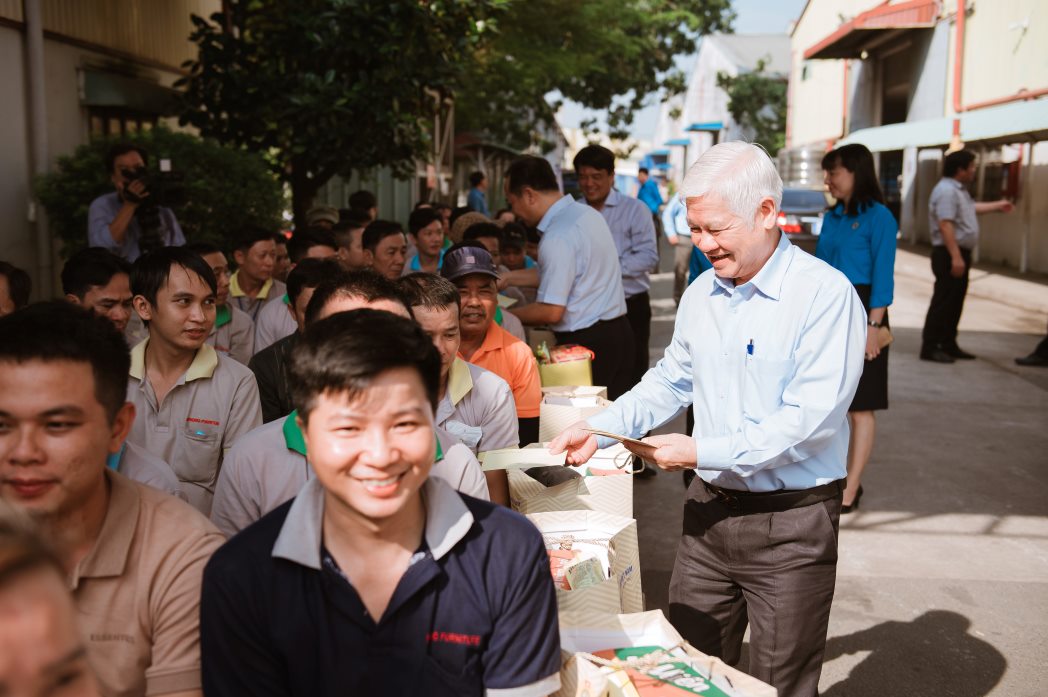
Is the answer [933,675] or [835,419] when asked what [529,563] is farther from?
[933,675]

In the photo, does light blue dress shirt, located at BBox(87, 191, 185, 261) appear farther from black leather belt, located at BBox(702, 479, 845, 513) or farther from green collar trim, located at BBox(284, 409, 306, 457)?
black leather belt, located at BBox(702, 479, 845, 513)

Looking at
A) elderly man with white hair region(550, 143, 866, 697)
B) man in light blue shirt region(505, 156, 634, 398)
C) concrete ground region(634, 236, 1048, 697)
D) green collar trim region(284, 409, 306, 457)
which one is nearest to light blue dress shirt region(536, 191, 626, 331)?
man in light blue shirt region(505, 156, 634, 398)

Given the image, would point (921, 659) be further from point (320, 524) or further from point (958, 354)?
point (958, 354)

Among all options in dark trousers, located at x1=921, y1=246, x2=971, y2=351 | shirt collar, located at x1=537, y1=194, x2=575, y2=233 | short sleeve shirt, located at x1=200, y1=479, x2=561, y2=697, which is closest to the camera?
short sleeve shirt, located at x1=200, y1=479, x2=561, y2=697

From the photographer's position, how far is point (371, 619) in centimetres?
208

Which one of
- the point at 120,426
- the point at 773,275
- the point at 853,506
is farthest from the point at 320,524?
the point at 853,506

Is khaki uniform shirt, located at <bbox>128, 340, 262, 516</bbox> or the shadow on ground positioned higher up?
khaki uniform shirt, located at <bbox>128, 340, 262, 516</bbox>

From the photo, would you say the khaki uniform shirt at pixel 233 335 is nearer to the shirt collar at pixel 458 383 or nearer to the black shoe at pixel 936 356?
the shirt collar at pixel 458 383

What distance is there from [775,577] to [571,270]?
328 cm

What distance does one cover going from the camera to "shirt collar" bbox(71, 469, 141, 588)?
218cm

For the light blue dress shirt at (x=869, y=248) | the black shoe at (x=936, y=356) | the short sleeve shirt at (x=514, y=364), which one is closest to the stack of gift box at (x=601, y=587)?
the short sleeve shirt at (x=514, y=364)

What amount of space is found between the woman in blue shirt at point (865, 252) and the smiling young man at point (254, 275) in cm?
350

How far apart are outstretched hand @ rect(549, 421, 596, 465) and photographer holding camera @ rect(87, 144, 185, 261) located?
464 cm

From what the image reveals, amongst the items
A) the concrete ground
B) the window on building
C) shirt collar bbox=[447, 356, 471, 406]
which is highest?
the window on building
